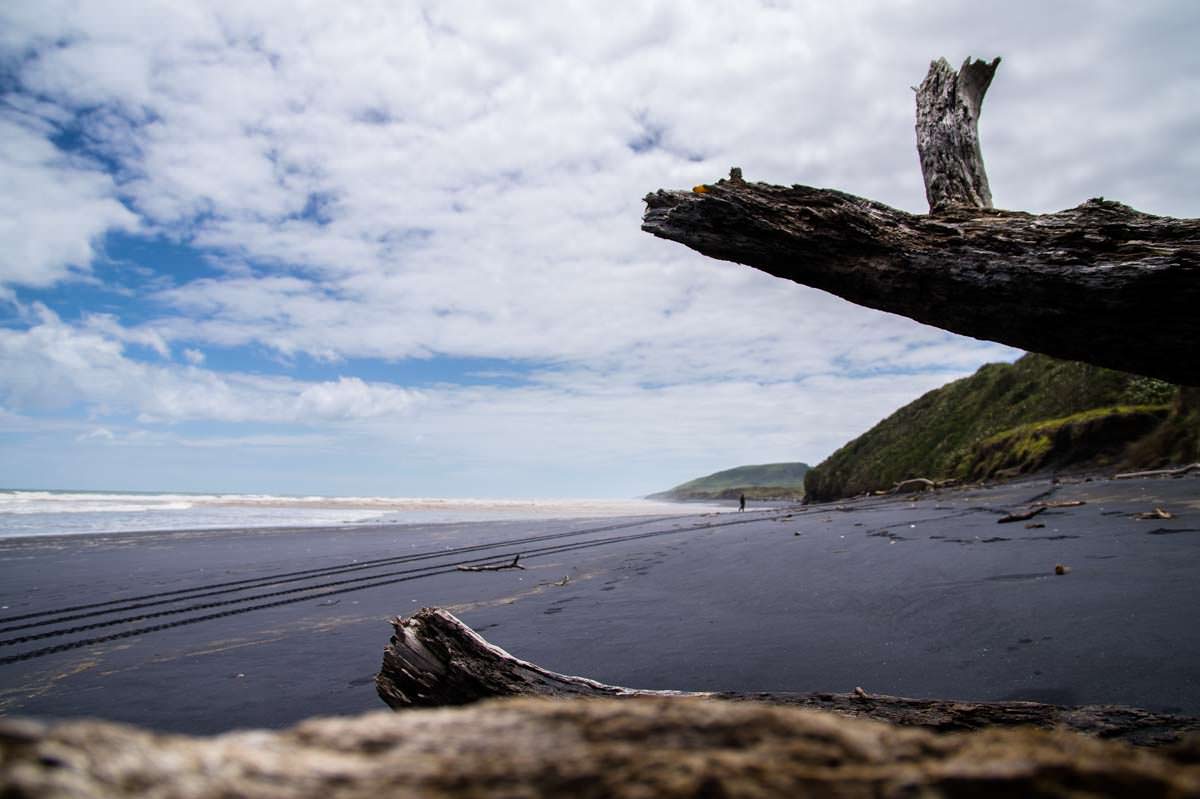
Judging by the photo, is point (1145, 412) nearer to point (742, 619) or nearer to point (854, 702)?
point (742, 619)

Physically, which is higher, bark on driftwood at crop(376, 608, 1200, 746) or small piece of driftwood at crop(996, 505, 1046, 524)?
small piece of driftwood at crop(996, 505, 1046, 524)

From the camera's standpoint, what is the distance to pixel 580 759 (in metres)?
1.02

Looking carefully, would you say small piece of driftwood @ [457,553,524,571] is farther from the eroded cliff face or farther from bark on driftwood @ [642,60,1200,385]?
the eroded cliff face

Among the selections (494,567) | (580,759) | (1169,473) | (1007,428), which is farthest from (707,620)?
(1007,428)

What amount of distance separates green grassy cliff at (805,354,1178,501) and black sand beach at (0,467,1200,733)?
12.5 m

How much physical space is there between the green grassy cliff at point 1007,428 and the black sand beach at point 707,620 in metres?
12.5

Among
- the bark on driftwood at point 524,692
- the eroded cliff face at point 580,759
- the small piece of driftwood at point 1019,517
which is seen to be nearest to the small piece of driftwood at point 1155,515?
the small piece of driftwood at point 1019,517

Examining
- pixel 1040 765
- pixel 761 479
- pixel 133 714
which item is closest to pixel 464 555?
pixel 133 714

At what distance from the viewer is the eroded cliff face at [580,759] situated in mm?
855

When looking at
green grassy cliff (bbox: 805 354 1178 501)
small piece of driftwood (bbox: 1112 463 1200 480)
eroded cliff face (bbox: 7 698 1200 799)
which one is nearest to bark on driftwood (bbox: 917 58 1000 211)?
eroded cliff face (bbox: 7 698 1200 799)

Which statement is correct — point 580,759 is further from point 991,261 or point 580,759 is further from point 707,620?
point 707,620

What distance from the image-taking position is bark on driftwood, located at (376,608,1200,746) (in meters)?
3.11

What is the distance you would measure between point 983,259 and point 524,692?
340 centimetres

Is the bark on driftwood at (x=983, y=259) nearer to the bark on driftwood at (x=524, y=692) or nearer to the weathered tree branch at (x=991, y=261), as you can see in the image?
the weathered tree branch at (x=991, y=261)
